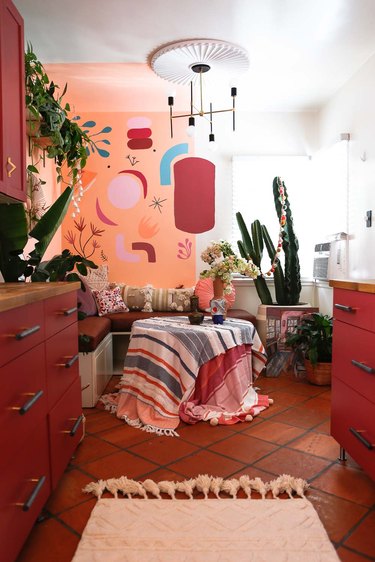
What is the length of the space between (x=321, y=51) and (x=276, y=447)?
9.40ft

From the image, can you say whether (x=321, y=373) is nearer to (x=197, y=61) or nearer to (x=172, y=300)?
(x=172, y=300)

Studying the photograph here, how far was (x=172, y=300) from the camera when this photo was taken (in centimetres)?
443

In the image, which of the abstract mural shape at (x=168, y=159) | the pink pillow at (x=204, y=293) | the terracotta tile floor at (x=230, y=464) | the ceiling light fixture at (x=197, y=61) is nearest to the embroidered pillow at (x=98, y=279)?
the pink pillow at (x=204, y=293)

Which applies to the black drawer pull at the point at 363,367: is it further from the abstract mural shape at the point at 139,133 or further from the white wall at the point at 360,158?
the abstract mural shape at the point at 139,133

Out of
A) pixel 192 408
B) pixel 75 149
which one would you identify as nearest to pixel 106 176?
pixel 75 149

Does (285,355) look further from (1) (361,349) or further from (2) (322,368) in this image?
(1) (361,349)

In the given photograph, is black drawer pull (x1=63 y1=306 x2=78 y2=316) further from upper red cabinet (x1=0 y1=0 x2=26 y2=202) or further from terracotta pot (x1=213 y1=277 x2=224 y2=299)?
terracotta pot (x1=213 y1=277 x2=224 y2=299)

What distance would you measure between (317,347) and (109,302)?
6.35 feet

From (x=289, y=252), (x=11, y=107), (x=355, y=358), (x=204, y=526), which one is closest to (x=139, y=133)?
(x=289, y=252)

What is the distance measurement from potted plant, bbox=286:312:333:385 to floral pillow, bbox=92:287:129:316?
160 cm

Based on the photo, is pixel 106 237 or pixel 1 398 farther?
pixel 106 237

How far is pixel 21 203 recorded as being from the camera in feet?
7.82

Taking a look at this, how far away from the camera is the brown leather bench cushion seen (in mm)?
3230

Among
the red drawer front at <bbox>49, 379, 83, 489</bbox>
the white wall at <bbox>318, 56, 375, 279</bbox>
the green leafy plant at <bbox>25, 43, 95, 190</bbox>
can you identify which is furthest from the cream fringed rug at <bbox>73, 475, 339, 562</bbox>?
the white wall at <bbox>318, 56, 375, 279</bbox>
